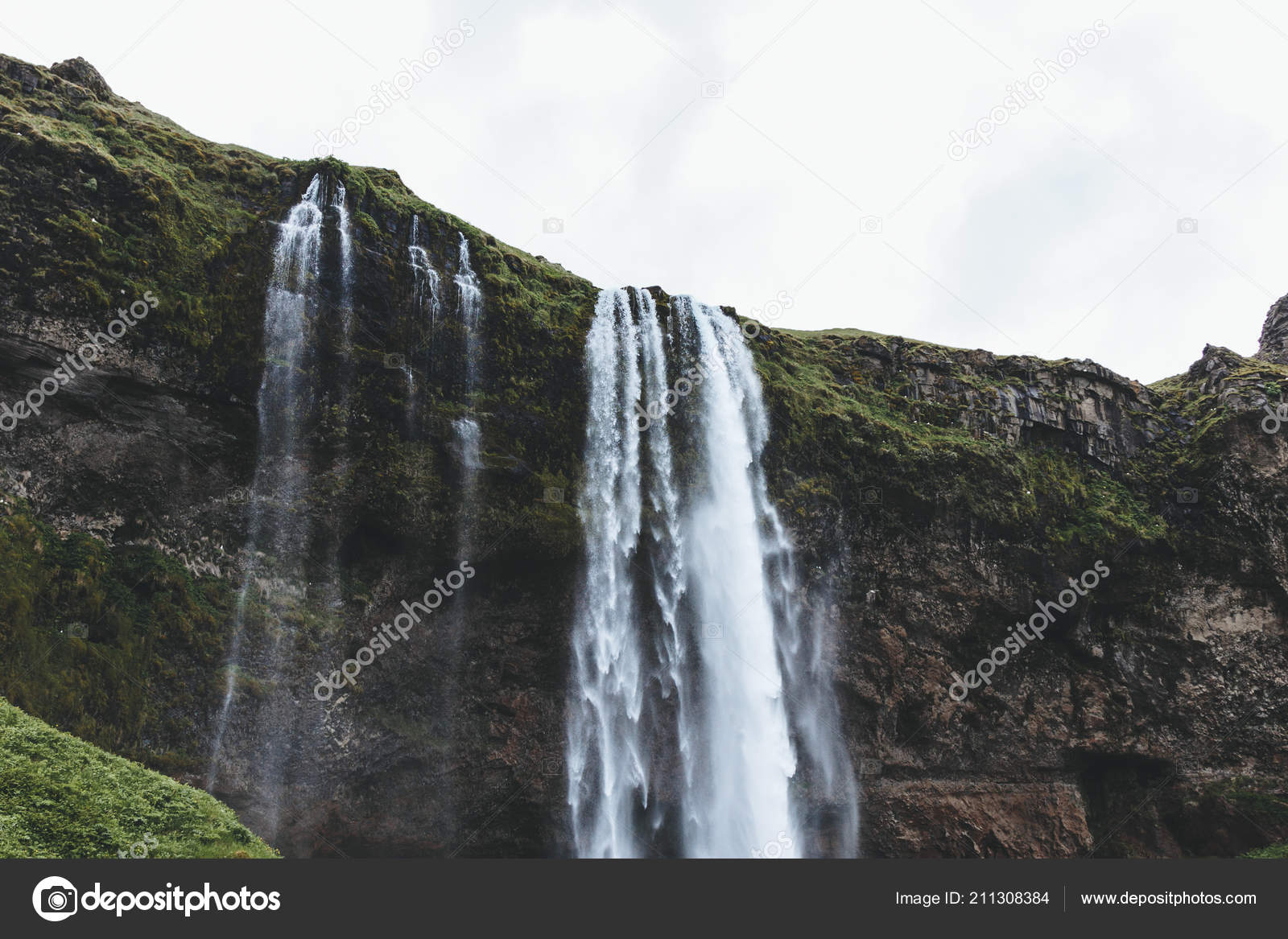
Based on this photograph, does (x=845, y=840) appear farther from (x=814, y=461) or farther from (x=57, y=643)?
(x=57, y=643)

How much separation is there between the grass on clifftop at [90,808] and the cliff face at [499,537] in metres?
5.36

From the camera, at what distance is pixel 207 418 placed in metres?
20.1

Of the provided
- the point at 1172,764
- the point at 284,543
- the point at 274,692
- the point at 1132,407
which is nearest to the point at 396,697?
the point at 274,692

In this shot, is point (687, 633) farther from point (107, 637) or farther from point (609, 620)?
point (107, 637)

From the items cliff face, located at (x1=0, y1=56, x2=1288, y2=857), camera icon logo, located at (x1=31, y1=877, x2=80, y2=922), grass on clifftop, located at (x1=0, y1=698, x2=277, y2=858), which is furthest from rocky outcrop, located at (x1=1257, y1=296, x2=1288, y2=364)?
camera icon logo, located at (x1=31, y1=877, x2=80, y2=922)

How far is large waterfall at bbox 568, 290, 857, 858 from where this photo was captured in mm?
22172

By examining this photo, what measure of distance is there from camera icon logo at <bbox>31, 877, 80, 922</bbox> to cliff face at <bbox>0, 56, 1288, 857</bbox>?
9.39m

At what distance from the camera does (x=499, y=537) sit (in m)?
22.6

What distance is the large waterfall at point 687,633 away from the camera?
2217 centimetres

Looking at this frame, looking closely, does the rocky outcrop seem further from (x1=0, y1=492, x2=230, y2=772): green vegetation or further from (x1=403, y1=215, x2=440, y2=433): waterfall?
(x1=0, y1=492, x2=230, y2=772): green vegetation

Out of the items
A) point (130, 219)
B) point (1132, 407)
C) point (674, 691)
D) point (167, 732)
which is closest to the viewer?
point (167, 732)

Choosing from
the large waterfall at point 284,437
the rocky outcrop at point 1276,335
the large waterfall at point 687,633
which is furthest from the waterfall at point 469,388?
the rocky outcrop at point 1276,335

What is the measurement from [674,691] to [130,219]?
17912mm

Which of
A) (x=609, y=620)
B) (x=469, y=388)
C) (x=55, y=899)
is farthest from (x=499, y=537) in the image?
(x=55, y=899)
